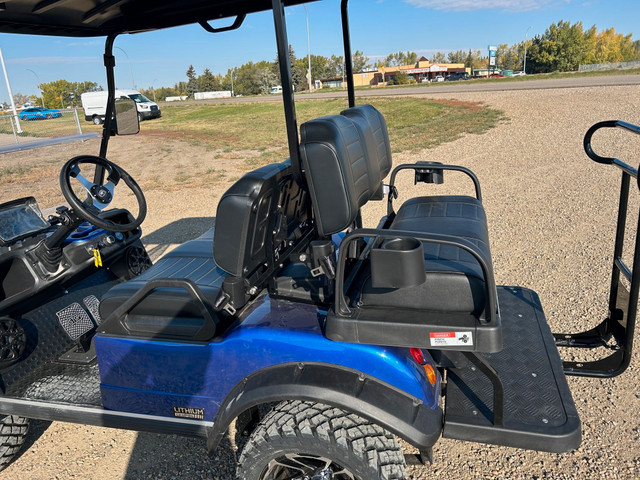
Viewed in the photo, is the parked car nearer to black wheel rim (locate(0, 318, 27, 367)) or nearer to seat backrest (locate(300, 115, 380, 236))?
black wheel rim (locate(0, 318, 27, 367))

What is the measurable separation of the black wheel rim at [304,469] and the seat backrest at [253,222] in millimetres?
682

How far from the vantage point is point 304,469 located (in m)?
1.83

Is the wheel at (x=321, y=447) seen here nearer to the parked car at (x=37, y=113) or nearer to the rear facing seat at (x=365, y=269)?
the rear facing seat at (x=365, y=269)

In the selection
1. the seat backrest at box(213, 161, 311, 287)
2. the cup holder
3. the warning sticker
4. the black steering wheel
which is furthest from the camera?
the black steering wheel

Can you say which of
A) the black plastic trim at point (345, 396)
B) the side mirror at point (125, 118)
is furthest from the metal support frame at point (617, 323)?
the side mirror at point (125, 118)

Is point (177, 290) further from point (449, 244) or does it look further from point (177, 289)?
point (449, 244)

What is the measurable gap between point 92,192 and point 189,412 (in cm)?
136

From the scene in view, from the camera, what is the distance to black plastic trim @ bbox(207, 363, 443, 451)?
1.64 m

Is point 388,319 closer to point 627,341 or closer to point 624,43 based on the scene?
point 627,341

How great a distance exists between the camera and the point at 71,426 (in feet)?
8.90

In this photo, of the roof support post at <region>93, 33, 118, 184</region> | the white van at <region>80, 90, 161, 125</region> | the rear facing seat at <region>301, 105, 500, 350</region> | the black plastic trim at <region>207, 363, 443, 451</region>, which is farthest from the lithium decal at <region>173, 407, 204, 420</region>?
the white van at <region>80, 90, 161, 125</region>

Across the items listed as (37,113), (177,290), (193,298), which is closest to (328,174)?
(193,298)

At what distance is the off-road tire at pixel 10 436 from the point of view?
7.78 feet

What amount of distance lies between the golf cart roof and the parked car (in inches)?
18.3
